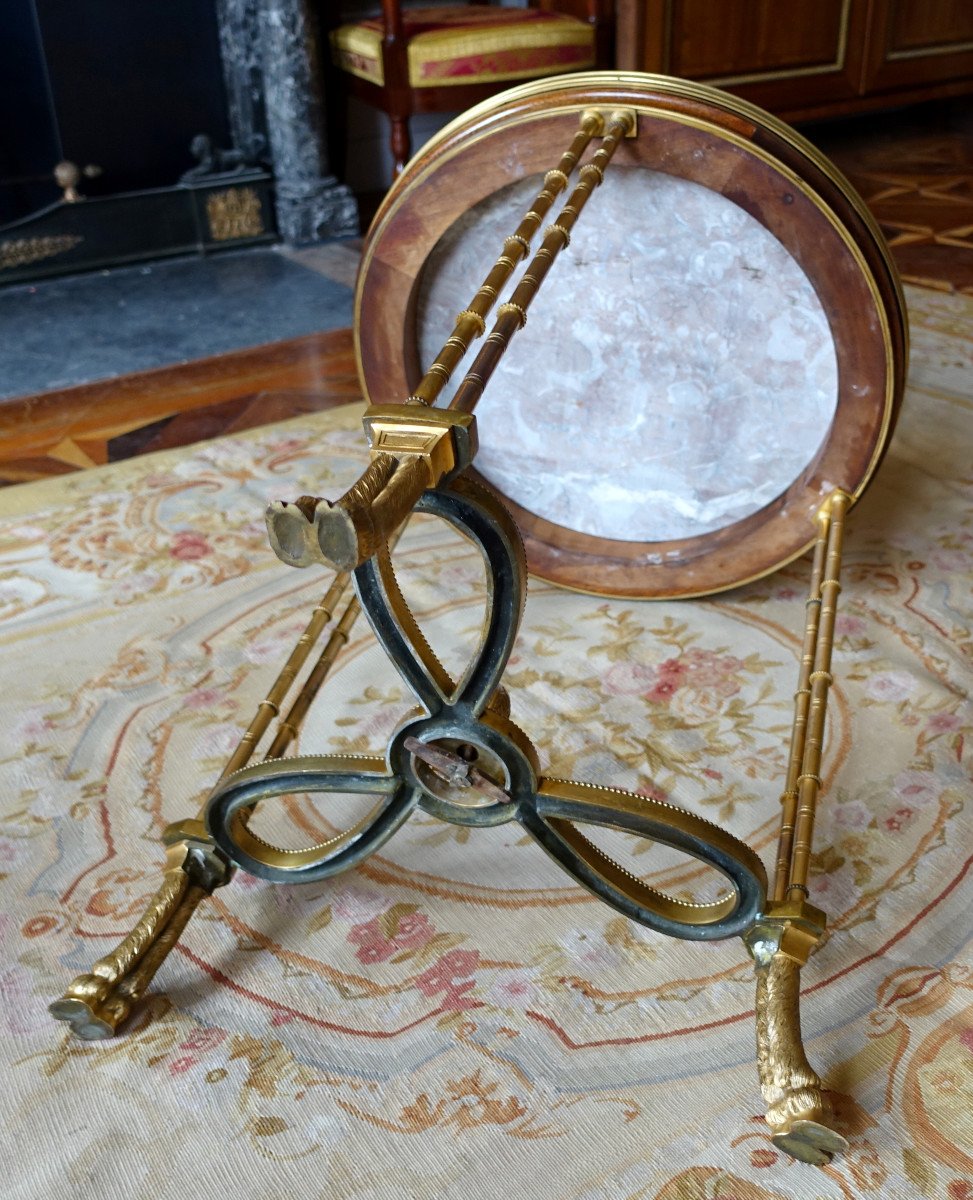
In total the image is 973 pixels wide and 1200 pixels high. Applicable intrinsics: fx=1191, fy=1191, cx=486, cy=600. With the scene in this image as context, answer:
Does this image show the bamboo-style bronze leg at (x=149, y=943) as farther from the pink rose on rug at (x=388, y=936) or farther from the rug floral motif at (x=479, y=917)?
the pink rose on rug at (x=388, y=936)

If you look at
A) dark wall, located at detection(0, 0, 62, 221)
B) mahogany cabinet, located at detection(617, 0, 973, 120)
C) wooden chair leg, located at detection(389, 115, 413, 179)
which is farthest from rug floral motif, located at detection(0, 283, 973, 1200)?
mahogany cabinet, located at detection(617, 0, 973, 120)

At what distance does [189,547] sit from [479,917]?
2.99 ft

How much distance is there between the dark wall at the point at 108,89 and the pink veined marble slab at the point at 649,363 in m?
2.22

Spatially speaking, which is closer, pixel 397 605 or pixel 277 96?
pixel 397 605

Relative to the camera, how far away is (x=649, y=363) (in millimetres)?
1547

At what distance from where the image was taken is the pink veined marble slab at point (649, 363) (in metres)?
1.42

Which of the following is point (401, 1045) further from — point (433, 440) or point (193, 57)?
point (193, 57)

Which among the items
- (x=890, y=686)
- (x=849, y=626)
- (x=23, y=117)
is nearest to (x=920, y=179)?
(x=23, y=117)

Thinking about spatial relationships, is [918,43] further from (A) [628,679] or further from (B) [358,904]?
(B) [358,904]

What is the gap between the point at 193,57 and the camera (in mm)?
3457

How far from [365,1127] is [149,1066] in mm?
198

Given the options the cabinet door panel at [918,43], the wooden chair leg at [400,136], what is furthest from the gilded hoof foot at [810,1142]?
the cabinet door panel at [918,43]

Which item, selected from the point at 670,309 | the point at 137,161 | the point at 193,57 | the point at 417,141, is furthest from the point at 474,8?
the point at 670,309

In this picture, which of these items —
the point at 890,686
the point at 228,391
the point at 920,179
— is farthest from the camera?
the point at 920,179
